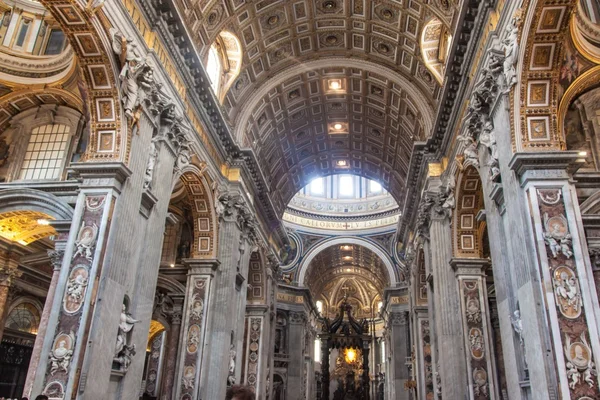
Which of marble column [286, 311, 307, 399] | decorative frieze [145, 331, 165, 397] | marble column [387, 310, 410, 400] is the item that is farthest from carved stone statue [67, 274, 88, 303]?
marble column [387, 310, 410, 400]

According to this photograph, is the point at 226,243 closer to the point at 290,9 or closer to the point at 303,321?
the point at 290,9

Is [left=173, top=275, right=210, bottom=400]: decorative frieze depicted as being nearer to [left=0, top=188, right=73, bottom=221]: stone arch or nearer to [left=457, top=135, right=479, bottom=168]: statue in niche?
[left=0, top=188, right=73, bottom=221]: stone arch

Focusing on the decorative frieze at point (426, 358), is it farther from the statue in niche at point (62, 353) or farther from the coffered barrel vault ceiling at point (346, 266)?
the coffered barrel vault ceiling at point (346, 266)

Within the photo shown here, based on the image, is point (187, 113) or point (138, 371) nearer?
point (138, 371)

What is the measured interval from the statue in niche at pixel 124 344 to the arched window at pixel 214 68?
29.9ft

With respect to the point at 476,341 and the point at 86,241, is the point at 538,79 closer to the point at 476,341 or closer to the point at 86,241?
the point at 476,341

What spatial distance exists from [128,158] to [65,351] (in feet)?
13.0

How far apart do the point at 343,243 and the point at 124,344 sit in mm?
31742

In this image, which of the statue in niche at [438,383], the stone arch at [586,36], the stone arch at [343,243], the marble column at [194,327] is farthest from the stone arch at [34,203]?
the stone arch at [343,243]

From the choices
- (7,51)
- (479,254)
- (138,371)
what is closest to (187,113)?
(7,51)

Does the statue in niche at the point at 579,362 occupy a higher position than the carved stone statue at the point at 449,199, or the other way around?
the carved stone statue at the point at 449,199

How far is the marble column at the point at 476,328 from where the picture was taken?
43.1 ft

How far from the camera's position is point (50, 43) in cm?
1378

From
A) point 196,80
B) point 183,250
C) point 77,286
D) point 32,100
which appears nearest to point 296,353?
point 183,250
